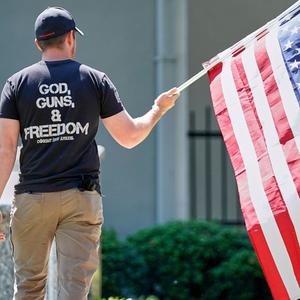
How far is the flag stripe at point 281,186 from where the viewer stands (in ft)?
17.3

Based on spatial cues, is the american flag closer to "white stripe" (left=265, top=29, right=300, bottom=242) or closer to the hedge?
"white stripe" (left=265, top=29, right=300, bottom=242)

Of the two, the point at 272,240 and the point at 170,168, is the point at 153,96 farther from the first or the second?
the point at 272,240

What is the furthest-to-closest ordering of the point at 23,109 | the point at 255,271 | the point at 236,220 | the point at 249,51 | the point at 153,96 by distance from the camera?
the point at 236,220 < the point at 153,96 < the point at 255,271 < the point at 249,51 < the point at 23,109

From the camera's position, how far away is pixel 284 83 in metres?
5.54

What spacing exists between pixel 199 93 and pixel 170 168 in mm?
1814

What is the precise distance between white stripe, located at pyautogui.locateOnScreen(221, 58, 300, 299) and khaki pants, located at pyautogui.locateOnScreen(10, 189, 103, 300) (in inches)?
30.0

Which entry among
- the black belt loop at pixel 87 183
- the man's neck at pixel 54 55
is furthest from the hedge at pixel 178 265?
the man's neck at pixel 54 55

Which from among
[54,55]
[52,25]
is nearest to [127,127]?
[54,55]

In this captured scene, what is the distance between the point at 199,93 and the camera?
1134 centimetres

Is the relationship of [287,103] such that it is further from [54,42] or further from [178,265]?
[178,265]

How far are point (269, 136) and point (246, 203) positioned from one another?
35cm

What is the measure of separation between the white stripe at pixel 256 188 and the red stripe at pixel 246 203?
0.8 inches

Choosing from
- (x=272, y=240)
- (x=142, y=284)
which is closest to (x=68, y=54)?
(x=272, y=240)

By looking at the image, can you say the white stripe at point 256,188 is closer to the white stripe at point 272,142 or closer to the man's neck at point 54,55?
the white stripe at point 272,142
